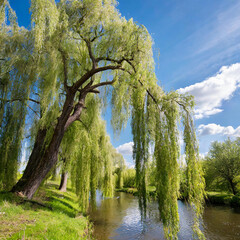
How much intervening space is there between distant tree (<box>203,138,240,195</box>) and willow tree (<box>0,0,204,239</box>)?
18.4 m

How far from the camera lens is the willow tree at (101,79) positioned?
422 centimetres

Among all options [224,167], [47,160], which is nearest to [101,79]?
[47,160]

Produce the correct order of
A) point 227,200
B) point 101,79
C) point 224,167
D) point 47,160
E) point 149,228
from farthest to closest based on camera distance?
point 224,167 → point 227,200 → point 149,228 → point 101,79 → point 47,160

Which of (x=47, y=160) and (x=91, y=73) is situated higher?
(x=91, y=73)

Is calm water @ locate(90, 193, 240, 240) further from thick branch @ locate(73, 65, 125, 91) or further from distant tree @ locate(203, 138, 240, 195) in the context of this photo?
distant tree @ locate(203, 138, 240, 195)

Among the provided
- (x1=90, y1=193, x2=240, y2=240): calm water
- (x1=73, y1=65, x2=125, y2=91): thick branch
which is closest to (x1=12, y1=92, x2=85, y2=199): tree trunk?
(x1=73, y1=65, x2=125, y2=91): thick branch

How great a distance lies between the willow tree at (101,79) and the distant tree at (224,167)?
1838 centimetres

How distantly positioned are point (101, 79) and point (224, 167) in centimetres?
1992

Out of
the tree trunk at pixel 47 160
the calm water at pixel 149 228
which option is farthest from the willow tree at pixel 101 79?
the calm water at pixel 149 228

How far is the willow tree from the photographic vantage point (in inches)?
166

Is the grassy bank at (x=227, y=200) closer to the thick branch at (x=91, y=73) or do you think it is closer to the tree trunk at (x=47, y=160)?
the tree trunk at (x=47, y=160)

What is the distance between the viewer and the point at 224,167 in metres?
21.3

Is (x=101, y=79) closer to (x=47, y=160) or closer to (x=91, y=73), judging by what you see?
(x=91, y=73)

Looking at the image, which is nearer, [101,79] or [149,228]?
[101,79]
